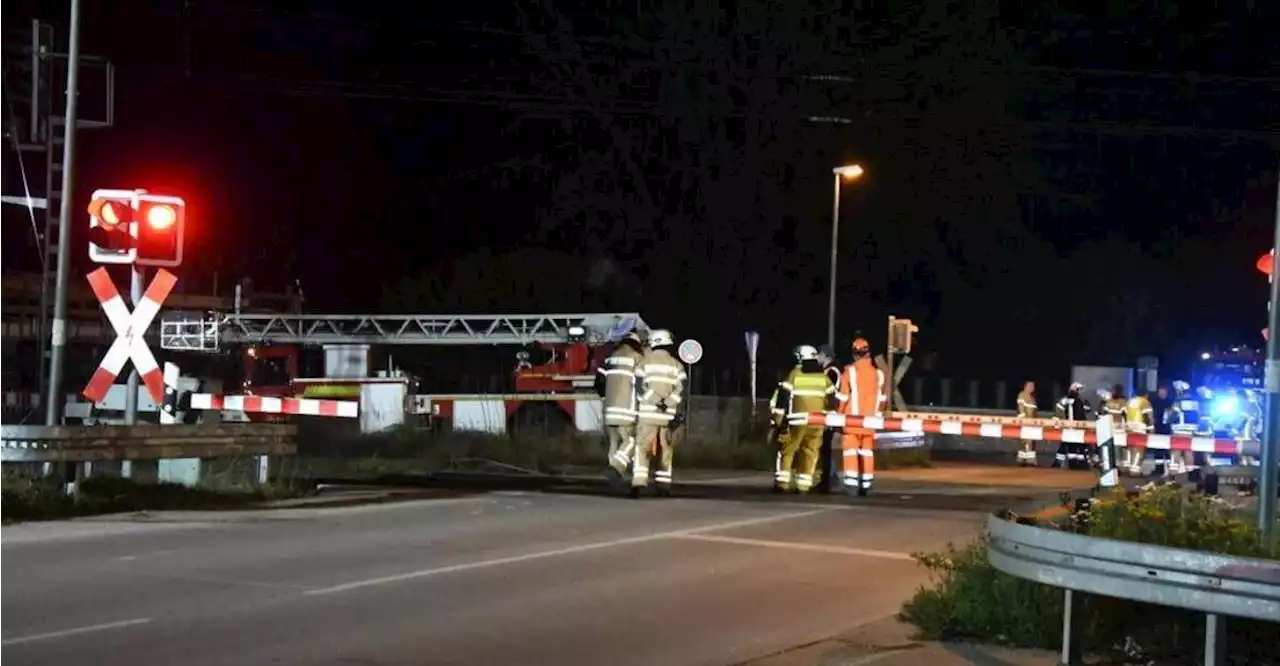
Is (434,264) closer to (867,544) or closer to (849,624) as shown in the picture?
(867,544)

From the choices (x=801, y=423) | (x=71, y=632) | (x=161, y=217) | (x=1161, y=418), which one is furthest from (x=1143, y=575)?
(x=1161, y=418)

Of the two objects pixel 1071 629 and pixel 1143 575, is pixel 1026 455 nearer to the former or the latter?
pixel 1071 629

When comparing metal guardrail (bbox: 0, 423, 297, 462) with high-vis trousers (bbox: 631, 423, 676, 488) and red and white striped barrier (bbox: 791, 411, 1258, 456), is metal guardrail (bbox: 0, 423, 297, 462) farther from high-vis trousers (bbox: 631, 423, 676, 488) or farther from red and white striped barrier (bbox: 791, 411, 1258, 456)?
red and white striped barrier (bbox: 791, 411, 1258, 456)

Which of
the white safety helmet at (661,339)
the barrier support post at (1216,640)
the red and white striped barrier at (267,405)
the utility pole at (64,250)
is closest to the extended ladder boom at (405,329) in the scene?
the red and white striped barrier at (267,405)

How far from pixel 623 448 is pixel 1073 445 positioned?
41.1 ft

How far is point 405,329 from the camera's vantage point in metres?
35.0

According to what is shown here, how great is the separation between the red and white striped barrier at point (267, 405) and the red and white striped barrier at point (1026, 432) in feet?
18.1

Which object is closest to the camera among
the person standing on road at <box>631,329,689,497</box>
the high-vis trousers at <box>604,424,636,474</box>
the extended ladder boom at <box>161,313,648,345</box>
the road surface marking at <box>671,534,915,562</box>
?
the road surface marking at <box>671,534,915,562</box>

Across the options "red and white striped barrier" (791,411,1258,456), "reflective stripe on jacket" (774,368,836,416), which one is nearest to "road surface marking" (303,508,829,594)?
"red and white striped barrier" (791,411,1258,456)

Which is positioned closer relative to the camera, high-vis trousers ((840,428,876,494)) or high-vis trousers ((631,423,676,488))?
high-vis trousers ((631,423,676,488))

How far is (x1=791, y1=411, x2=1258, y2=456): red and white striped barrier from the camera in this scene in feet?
54.1

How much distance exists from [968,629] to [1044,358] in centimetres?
4918

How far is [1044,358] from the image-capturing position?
185 feet

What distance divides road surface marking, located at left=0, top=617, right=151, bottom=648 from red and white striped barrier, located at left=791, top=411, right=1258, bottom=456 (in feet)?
32.6
